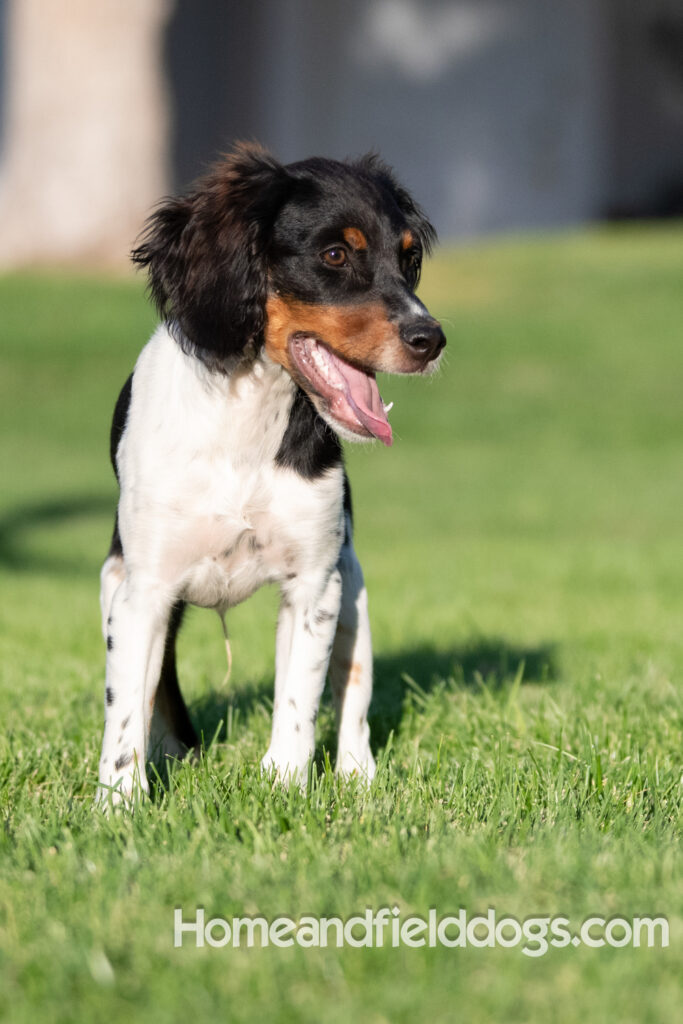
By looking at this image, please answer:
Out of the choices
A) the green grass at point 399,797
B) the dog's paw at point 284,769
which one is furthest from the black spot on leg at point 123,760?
the dog's paw at point 284,769

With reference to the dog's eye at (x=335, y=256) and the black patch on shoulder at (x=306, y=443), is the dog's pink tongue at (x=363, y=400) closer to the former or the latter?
the black patch on shoulder at (x=306, y=443)

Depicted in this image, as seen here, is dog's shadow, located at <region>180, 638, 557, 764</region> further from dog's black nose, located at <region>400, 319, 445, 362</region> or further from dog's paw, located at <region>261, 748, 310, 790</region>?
dog's black nose, located at <region>400, 319, 445, 362</region>

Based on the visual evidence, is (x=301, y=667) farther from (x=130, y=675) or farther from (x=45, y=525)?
(x=45, y=525)

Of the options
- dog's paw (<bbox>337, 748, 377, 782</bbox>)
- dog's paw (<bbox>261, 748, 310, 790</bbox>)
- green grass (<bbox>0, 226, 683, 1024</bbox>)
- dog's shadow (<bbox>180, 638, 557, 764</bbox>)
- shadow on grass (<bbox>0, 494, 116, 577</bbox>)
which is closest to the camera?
green grass (<bbox>0, 226, 683, 1024</bbox>)

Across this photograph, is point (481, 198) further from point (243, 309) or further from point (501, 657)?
point (243, 309)

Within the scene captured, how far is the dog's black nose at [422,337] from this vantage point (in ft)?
10.9

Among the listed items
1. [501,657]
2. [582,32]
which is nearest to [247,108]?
[582,32]

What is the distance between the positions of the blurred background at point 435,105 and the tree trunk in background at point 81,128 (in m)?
0.06

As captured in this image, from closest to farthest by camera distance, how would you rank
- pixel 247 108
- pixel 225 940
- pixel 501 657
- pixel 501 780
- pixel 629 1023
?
pixel 629 1023 < pixel 225 940 < pixel 501 780 < pixel 501 657 < pixel 247 108

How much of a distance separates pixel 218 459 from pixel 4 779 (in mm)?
1048

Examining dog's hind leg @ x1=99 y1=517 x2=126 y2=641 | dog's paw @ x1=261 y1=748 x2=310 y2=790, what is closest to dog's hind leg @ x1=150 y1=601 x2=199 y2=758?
dog's hind leg @ x1=99 y1=517 x2=126 y2=641

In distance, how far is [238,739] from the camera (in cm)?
409

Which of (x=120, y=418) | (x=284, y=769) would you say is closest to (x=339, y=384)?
(x=120, y=418)

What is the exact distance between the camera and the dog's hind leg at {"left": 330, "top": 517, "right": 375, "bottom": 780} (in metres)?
3.92
